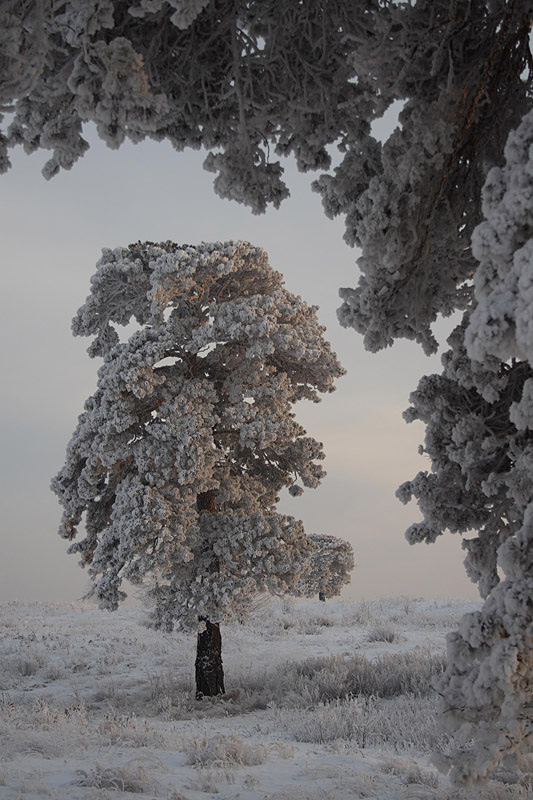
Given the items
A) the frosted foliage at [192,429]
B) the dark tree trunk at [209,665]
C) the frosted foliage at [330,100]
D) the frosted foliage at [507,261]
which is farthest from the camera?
the dark tree trunk at [209,665]

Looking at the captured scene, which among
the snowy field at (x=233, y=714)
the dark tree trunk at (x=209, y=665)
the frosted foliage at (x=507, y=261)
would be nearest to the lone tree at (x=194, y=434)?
the dark tree trunk at (x=209, y=665)

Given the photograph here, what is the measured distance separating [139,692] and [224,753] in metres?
6.79

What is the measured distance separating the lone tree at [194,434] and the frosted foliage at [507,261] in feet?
27.8

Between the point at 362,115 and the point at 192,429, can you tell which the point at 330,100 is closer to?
the point at 362,115

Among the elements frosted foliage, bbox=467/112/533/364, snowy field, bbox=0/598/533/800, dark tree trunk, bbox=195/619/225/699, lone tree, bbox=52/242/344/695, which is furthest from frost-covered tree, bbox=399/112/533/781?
dark tree trunk, bbox=195/619/225/699

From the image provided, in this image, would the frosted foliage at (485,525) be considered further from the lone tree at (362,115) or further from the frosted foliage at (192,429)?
the frosted foliage at (192,429)

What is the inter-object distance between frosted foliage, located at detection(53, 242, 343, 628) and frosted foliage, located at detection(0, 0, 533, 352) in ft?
21.2

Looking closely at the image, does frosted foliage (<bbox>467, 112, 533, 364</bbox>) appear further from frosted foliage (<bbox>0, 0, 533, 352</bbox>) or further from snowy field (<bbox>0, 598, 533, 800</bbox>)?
snowy field (<bbox>0, 598, 533, 800</bbox>)

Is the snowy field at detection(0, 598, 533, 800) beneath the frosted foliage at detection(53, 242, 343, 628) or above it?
beneath

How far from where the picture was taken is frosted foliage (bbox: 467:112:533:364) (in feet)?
8.32

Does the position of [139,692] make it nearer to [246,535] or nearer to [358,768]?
[246,535]

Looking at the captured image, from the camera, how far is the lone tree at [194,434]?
11.3 metres

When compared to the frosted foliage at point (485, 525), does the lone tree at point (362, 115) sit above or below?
above

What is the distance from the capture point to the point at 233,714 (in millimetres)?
10789
